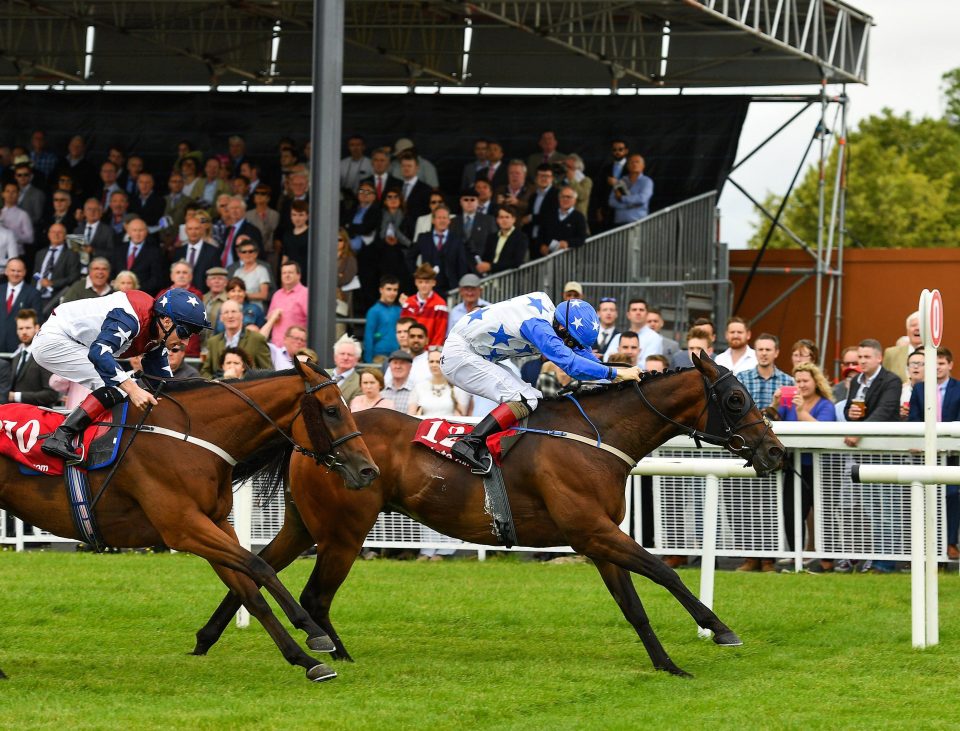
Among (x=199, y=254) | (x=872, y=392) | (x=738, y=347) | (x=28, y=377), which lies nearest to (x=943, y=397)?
(x=872, y=392)

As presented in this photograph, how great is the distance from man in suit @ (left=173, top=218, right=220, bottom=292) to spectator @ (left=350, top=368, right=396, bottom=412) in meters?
4.27

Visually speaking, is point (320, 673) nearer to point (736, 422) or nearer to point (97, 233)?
point (736, 422)

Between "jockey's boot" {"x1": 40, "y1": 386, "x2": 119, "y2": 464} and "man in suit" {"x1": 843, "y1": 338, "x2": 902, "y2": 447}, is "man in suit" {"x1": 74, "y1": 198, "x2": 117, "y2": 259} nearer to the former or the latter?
"man in suit" {"x1": 843, "y1": 338, "x2": 902, "y2": 447}

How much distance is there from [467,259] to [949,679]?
8.14 metres

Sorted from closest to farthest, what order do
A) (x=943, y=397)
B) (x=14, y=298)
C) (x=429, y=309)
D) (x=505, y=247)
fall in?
(x=943, y=397)
(x=429, y=309)
(x=505, y=247)
(x=14, y=298)

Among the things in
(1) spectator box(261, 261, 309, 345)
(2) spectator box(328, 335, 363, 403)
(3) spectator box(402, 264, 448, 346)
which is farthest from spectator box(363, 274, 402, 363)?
(2) spectator box(328, 335, 363, 403)

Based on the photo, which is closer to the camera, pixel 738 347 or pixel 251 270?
pixel 738 347

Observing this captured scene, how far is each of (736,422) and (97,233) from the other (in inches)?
401

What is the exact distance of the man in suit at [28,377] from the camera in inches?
A: 461

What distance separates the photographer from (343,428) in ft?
22.2

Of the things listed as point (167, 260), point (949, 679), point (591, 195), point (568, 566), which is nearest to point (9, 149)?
point (167, 260)

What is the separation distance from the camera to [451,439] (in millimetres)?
7434

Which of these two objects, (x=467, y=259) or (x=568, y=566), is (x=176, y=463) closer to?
(x=568, y=566)

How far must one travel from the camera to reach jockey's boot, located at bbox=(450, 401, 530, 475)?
7.32 meters
